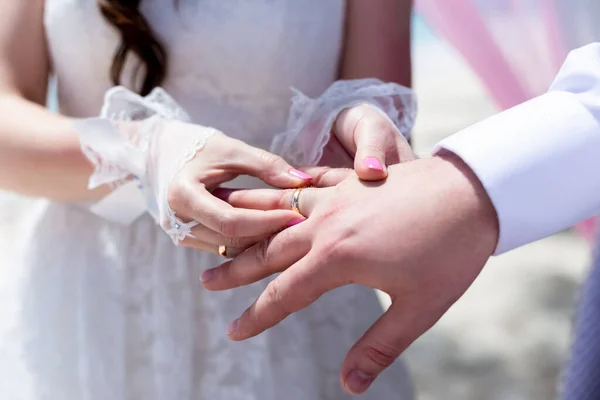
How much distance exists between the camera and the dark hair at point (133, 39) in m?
0.81

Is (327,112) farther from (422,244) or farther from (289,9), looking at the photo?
(422,244)

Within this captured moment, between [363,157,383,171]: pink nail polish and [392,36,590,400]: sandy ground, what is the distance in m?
1.31

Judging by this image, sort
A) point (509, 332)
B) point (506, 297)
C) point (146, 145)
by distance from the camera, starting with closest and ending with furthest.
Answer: point (146, 145) → point (509, 332) → point (506, 297)

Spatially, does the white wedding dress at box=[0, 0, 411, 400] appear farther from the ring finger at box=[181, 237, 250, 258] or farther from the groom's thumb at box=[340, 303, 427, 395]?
the groom's thumb at box=[340, 303, 427, 395]

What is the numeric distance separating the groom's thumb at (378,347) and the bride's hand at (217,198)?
136 mm

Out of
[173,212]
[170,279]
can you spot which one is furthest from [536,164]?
[170,279]

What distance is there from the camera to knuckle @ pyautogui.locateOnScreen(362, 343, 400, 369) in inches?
21.2

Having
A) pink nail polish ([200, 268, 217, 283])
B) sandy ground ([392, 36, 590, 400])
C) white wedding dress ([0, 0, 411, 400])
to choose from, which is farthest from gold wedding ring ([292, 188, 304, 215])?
sandy ground ([392, 36, 590, 400])

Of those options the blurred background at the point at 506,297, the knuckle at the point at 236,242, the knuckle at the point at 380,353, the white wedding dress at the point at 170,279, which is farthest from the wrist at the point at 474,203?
the blurred background at the point at 506,297

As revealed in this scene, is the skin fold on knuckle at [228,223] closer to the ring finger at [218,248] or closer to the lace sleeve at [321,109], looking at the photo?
the ring finger at [218,248]

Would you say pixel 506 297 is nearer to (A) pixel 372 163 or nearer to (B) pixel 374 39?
(B) pixel 374 39

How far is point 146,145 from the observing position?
75cm

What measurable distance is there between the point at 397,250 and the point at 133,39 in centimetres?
49

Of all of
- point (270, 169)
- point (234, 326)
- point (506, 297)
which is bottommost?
point (506, 297)
